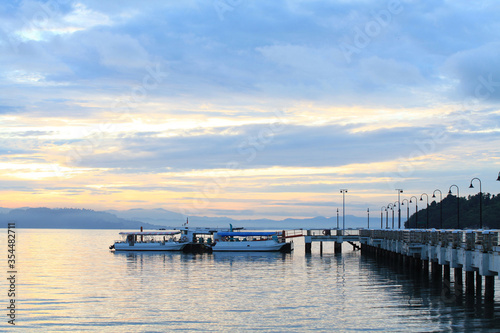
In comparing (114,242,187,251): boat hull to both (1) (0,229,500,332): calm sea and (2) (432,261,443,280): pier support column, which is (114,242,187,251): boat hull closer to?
(1) (0,229,500,332): calm sea

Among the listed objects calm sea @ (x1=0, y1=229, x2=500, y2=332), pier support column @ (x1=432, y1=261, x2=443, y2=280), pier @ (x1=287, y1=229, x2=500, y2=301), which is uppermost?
pier @ (x1=287, y1=229, x2=500, y2=301)

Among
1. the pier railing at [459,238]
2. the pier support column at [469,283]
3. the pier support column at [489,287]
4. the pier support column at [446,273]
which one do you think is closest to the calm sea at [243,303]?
the pier support column at [489,287]

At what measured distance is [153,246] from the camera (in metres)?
109

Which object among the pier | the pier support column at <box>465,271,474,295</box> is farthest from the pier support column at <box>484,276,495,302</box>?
the pier support column at <box>465,271,474,295</box>

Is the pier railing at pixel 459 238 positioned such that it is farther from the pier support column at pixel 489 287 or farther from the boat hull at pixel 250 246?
the boat hull at pixel 250 246

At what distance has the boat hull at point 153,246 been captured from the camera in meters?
108

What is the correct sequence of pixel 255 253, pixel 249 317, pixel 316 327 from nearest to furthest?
pixel 316 327 → pixel 249 317 → pixel 255 253

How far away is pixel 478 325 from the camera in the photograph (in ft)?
101

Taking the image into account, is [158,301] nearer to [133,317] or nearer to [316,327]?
[133,317]

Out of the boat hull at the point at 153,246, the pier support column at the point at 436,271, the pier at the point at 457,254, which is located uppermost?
the pier at the point at 457,254

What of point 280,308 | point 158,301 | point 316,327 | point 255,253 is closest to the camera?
point 316,327

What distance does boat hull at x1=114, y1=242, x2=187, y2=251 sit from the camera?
108 m

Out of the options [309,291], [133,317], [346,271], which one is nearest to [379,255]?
[346,271]

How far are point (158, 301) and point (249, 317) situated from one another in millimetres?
9165
